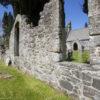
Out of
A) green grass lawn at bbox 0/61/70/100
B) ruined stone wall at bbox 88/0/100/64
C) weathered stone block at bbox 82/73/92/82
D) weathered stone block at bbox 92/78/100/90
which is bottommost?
green grass lawn at bbox 0/61/70/100

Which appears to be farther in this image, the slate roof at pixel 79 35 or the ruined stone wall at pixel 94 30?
the slate roof at pixel 79 35

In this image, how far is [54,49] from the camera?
7797 millimetres

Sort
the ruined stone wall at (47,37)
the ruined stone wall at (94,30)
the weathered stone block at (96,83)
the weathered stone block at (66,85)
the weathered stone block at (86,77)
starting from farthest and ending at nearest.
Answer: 1. the ruined stone wall at (47,37)
2. the weathered stone block at (66,85)
3. the ruined stone wall at (94,30)
4. the weathered stone block at (86,77)
5. the weathered stone block at (96,83)

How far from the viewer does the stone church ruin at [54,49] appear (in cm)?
559

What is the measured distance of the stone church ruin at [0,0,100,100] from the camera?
5.59 m

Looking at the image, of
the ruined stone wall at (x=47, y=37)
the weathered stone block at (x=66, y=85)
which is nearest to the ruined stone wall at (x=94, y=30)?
the weathered stone block at (x=66, y=85)

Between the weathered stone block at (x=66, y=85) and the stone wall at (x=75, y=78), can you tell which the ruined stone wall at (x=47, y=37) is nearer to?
the stone wall at (x=75, y=78)

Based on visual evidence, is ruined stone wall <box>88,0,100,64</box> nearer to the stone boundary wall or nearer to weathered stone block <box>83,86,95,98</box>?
the stone boundary wall

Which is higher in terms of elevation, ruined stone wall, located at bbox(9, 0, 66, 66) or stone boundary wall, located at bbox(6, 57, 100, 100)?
ruined stone wall, located at bbox(9, 0, 66, 66)

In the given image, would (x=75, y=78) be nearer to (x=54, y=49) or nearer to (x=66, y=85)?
(x=66, y=85)

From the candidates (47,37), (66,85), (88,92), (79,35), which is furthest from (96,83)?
(79,35)

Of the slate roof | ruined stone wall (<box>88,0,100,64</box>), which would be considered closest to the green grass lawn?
ruined stone wall (<box>88,0,100,64</box>)

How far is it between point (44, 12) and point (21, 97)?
3.80 metres

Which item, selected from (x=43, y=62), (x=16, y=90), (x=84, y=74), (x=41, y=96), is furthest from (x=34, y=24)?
(x=84, y=74)
